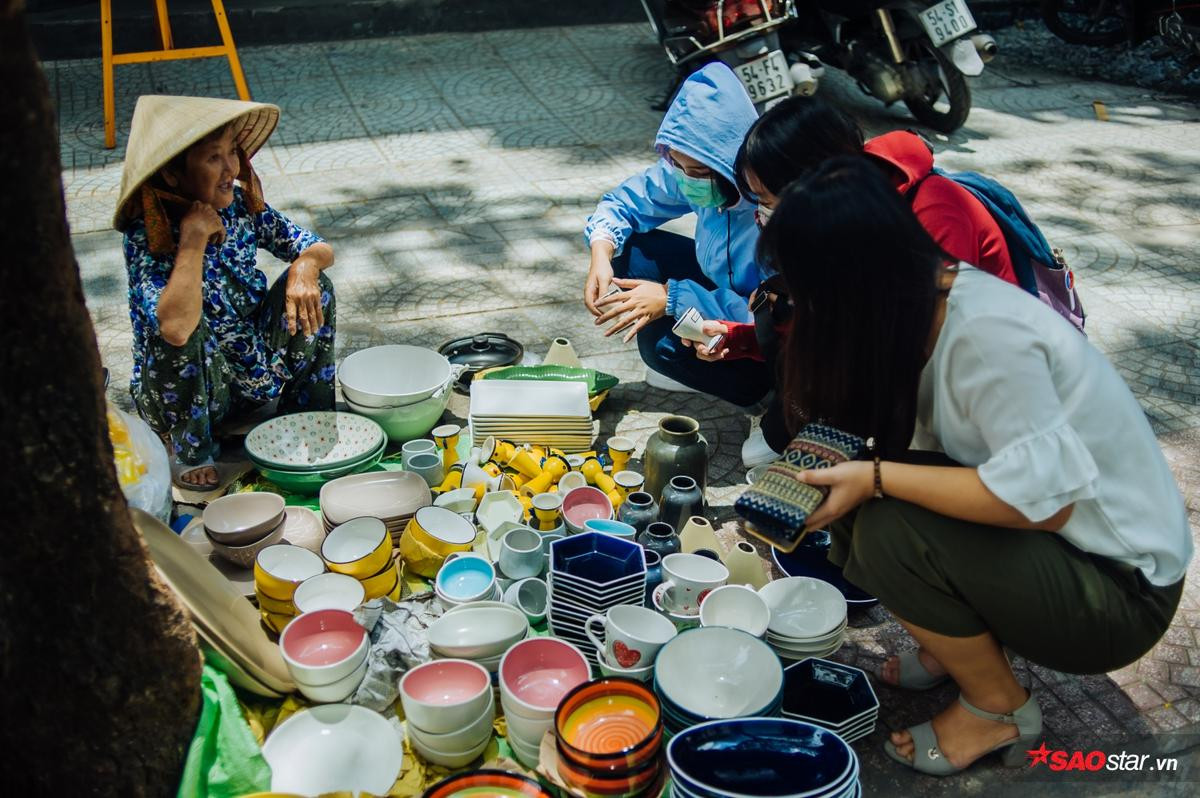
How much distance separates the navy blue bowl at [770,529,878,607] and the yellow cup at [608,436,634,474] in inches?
24.2

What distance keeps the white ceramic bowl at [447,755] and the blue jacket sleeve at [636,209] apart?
6.65 ft

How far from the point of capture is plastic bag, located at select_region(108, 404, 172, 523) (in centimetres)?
273

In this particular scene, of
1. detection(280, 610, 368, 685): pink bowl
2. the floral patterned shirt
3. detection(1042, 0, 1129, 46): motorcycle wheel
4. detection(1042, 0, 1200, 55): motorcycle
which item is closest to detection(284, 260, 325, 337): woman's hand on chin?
the floral patterned shirt

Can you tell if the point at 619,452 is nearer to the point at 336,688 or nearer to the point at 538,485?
the point at 538,485

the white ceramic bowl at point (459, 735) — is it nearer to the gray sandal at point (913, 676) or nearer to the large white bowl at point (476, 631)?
the large white bowl at point (476, 631)

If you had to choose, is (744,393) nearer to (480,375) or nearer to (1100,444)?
(480,375)

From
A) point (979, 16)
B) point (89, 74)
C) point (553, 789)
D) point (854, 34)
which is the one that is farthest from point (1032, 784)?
point (979, 16)

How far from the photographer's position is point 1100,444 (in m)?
2.12

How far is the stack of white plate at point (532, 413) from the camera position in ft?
11.6

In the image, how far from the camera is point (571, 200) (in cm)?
574

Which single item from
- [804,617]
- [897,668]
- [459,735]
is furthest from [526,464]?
[897,668]

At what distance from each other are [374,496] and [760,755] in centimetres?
153

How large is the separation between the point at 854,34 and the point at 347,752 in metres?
5.96

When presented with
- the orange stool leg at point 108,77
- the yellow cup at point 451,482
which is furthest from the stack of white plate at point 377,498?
the orange stool leg at point 108,77
